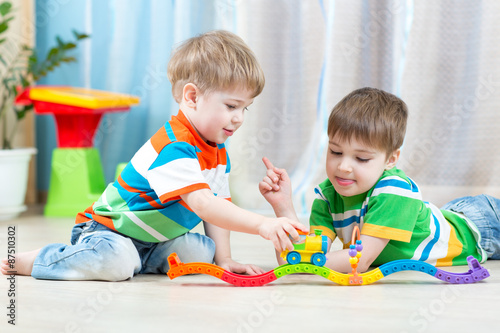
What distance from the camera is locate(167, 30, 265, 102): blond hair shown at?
40.2 inches

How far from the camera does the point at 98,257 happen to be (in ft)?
3.37

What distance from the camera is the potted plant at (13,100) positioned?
1.93 meters

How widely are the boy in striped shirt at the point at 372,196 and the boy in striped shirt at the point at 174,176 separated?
149 millimetres

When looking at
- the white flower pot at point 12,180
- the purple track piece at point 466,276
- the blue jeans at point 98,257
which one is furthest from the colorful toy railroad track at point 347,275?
the white flower pot at point 12,180

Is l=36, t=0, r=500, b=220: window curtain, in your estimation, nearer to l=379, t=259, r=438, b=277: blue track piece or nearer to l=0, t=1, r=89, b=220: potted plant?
l=0, t=1, r=89, b=220: potted plant

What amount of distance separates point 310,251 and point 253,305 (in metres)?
0.16

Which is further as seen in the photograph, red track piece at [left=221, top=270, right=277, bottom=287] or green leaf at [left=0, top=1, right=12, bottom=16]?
green leaf at [left=0, top=1, right=12, bottom=16]

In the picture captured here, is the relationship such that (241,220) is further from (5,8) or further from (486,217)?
(5,8)

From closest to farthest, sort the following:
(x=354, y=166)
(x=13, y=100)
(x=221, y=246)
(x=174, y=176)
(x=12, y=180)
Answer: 1. (x=174, y=176)
2. (x=354, y=166)
3. (x=221, y=246)
4. (x=12, y=180)
5. (x=13, y=100)

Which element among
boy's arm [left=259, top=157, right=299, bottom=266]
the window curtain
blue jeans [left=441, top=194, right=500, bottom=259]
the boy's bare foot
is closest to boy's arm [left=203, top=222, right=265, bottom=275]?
boy's arm [left=259, top=157, right=299, bottom=266]

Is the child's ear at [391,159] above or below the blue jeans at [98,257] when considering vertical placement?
above

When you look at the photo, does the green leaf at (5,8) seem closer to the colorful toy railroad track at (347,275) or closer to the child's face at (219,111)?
the child's face at (219,111)

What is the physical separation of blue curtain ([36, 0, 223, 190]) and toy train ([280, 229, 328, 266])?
4.33 feet

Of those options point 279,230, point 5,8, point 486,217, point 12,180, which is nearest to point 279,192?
point 279,230
